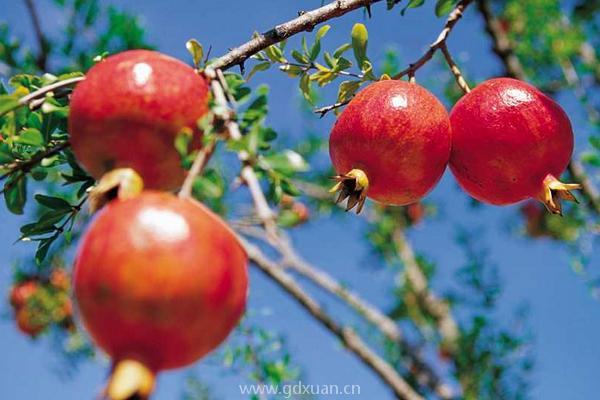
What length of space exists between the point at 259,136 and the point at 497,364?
9.14 ft

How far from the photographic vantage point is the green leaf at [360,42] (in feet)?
3.30

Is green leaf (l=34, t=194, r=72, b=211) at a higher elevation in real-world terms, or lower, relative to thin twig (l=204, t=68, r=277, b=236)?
lower

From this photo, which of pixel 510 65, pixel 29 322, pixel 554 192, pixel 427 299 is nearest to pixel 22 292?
pixel 29 322

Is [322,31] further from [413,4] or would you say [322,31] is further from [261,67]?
[413,4]

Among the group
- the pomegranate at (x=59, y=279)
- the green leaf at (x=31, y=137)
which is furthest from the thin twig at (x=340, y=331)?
the pomegranate at (x=59, y=279)

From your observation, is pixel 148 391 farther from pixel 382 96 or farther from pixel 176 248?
pixel 382 96

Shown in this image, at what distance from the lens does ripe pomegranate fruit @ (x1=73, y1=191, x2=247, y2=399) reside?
0.49 meters

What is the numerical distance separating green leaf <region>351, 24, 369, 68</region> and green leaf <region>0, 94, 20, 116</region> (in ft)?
1.72

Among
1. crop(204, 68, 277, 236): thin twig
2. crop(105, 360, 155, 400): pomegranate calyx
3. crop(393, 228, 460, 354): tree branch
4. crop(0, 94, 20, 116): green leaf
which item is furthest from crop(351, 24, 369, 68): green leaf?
crop(393, 228, 460, 354): tree branch

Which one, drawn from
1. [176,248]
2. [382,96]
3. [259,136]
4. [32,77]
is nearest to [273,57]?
[382,96]

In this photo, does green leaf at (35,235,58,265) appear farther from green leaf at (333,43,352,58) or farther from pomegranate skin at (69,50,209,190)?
green leaf at (333,43,352,58)

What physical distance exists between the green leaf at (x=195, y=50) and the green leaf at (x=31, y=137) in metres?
0.21

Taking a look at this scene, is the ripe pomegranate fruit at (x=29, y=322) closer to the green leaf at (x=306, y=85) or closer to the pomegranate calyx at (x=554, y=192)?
the green leaf at (x=306, y=85)

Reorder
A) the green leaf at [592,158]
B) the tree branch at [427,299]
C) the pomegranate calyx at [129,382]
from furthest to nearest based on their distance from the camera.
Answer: the tree branch at [427,299] → the green leaf at [592,158] → the pomegranate calyx at [129,382]
